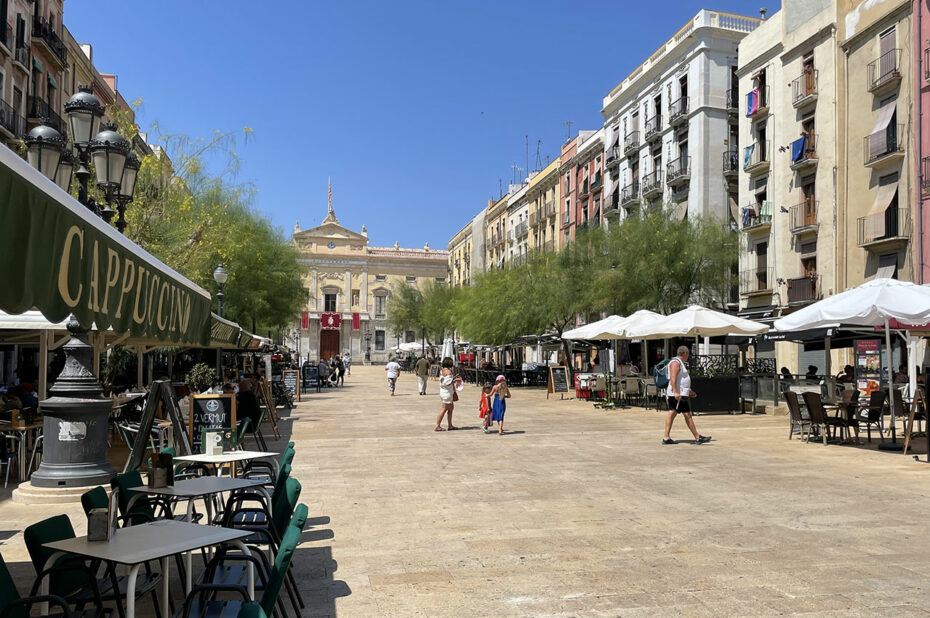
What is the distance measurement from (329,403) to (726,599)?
20714 millimetres

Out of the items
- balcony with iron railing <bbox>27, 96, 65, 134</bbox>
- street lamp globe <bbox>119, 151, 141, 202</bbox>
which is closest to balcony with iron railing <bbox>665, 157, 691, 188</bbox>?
balcony with iron railing <bbox>27, 96, 65, 134</bbox>

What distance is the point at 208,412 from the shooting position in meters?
10.4

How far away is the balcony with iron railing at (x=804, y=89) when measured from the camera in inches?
1103

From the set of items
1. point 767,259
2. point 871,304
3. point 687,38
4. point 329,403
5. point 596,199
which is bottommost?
point 329,403

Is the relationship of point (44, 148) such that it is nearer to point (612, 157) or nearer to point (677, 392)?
point (677, 392)

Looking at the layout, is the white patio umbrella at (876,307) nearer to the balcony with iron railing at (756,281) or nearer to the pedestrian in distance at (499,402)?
the pedestrian in distance at (499,402)

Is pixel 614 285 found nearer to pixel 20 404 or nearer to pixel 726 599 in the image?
pixel 20 404

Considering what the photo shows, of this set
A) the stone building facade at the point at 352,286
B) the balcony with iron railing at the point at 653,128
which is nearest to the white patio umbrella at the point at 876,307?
the balcony with iron railing at the point at 653,128

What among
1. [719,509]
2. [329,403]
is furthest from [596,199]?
[719,509]

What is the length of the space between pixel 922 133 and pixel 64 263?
26086 mm

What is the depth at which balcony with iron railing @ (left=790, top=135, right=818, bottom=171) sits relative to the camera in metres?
28.0

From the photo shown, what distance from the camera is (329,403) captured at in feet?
80.7

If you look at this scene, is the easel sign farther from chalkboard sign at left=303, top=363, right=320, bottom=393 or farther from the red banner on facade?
the red banner on facade

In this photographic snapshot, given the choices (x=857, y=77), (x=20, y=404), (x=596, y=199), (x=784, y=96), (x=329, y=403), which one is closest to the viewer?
(x=20, y=404)
